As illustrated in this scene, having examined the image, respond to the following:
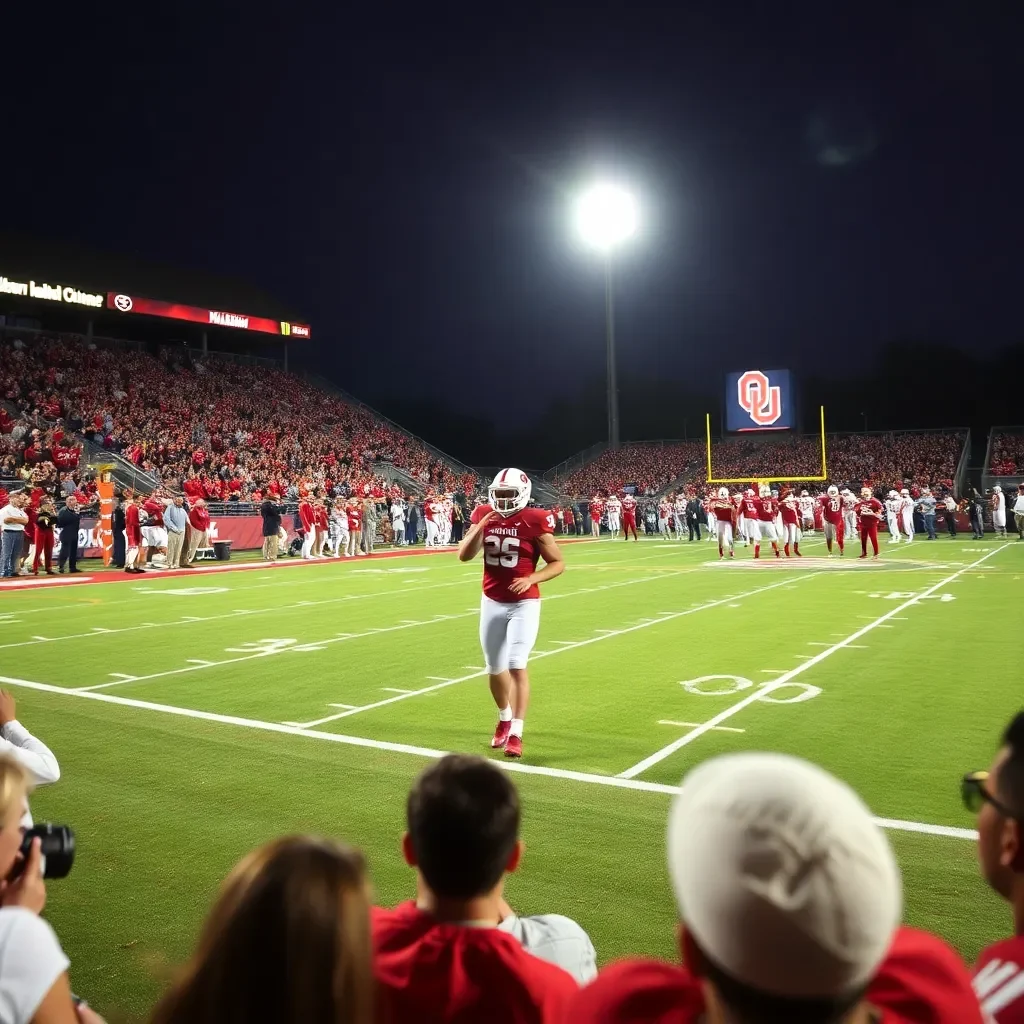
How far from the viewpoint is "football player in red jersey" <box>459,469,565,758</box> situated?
21.9ft

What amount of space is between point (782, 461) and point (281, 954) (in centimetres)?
5267

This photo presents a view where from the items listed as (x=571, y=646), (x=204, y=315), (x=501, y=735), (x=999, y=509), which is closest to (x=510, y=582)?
(x=501, y=735)

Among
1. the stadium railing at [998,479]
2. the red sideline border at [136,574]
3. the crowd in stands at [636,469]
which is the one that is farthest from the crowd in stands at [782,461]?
the red sideline border at [136,574]

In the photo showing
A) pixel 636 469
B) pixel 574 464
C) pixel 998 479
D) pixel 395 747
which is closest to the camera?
pixel 395 747

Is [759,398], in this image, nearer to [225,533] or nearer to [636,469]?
[636,469]

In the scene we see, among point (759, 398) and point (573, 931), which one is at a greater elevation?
point (759, 398)

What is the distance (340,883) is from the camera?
1561 mm

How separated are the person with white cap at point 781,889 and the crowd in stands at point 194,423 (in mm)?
30006

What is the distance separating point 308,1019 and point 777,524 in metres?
25.1

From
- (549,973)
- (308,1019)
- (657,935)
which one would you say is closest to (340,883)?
(308,1019)

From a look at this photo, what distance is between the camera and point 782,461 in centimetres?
5181

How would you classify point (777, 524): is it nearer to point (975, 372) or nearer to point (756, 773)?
point (756, 773)

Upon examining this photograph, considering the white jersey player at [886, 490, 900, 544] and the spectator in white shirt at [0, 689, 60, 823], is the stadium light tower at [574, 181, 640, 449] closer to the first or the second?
the white jersey player at [886, 490, 900, 544]

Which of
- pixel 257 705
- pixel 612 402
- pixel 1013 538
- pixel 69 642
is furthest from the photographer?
pixel 612 402
